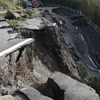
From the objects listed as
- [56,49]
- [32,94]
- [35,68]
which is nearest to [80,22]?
[56,49]

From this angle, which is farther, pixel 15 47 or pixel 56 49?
pixel 56 49

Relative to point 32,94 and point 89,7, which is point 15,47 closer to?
point 32,94

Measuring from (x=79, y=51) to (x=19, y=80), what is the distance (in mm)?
11174

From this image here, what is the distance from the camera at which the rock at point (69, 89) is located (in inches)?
137

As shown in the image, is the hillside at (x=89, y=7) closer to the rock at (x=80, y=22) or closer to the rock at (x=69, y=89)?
the rock at (x=80, y=22)

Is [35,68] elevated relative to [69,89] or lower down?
lower down

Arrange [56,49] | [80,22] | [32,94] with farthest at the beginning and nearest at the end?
[80,22], [56,49], [32,94]

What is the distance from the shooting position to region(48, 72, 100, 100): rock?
349 centimetres

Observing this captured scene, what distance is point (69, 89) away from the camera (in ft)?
12.3

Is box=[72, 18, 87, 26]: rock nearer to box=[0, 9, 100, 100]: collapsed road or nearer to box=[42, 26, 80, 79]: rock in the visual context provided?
box=[42, 26, 80, 79]: rock

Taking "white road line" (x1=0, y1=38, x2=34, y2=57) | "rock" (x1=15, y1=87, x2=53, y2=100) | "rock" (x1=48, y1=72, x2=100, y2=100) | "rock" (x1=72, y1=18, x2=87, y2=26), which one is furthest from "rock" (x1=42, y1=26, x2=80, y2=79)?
"rock" (x1=72, y1=18, x2=87, y2=26)

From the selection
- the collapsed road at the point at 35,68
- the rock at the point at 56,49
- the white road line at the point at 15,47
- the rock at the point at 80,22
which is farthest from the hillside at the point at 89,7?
the white road line at the point at 15,47

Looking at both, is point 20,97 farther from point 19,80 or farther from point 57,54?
point 57,54

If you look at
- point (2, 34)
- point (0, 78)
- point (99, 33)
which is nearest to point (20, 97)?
point (0, 78)
